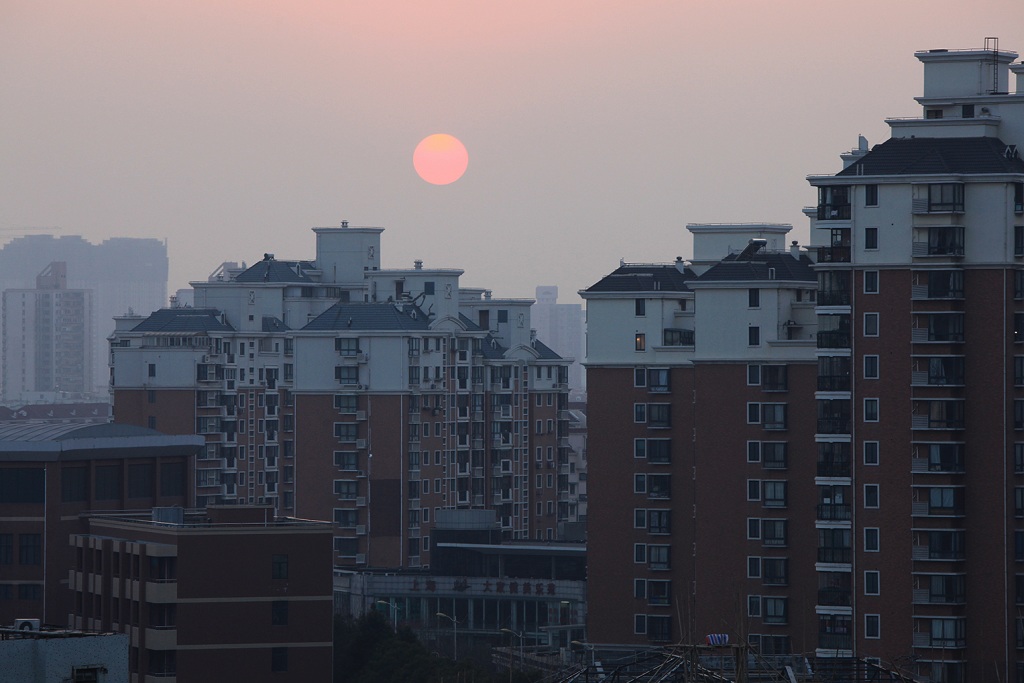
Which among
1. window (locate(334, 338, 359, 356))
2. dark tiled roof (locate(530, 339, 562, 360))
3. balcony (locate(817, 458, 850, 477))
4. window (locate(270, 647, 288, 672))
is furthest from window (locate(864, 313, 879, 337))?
dark tiled roof (locate(530, 339, 562, 360))

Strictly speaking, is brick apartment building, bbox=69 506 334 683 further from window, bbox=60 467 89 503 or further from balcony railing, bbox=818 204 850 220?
balcony railing, bbox=818 204 850 220

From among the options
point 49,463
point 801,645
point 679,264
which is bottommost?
point 801,645

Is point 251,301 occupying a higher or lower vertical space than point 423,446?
higher

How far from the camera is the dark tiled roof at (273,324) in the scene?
97625 millimetres

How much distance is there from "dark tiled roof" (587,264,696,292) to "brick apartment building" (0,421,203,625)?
1492 centimetres

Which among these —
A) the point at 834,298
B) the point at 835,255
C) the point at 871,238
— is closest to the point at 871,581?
the point at 834,298

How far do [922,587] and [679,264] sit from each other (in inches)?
842

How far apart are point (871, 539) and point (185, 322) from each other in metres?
55.3

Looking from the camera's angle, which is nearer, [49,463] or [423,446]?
[49,463]

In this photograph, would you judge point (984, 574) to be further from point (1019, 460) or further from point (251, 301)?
point (251, 301)

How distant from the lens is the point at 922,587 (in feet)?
157

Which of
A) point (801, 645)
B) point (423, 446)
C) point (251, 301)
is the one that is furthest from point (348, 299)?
point (801, 645)

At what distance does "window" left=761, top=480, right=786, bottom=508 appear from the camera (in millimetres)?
56844

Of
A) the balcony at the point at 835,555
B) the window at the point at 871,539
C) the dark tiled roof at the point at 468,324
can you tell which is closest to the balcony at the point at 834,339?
the window at the point at 871,539
